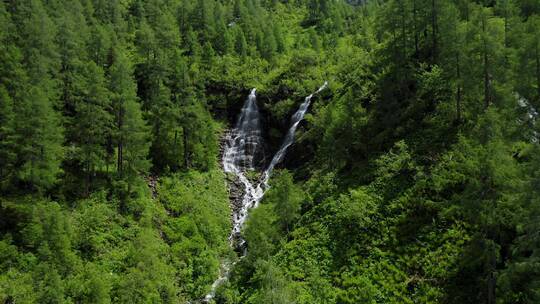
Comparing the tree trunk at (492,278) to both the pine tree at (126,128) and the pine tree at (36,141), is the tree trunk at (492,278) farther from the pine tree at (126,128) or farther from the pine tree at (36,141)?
the pine tree at (36,141)

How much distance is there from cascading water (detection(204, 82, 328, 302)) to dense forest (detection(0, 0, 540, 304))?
1431 millimetres

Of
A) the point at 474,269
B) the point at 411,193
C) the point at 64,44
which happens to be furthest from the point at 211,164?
the point at 474,269

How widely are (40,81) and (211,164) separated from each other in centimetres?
2367

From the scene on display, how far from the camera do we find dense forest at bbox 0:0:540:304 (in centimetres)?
3011

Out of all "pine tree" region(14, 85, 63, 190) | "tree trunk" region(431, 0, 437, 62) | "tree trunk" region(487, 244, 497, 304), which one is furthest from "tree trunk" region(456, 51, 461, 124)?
"pine tree" region(14, 85, 63, 190)

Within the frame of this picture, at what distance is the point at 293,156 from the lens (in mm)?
61281

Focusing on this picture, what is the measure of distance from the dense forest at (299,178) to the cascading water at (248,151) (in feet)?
4.69

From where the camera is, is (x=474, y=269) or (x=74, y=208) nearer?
(x=474, y=269)

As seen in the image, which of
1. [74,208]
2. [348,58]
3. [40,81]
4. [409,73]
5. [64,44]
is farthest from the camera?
[348,58]

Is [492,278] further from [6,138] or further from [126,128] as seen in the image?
[6,138]

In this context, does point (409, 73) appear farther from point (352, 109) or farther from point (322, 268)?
point (322, 268)

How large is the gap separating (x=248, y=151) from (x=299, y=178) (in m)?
13.2

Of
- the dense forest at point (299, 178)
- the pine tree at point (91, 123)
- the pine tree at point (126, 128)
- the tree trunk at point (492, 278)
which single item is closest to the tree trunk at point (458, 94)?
the dense forest at point (299, 178)

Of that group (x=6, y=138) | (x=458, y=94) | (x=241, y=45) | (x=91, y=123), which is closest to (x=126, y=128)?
(x=91, y=123)
